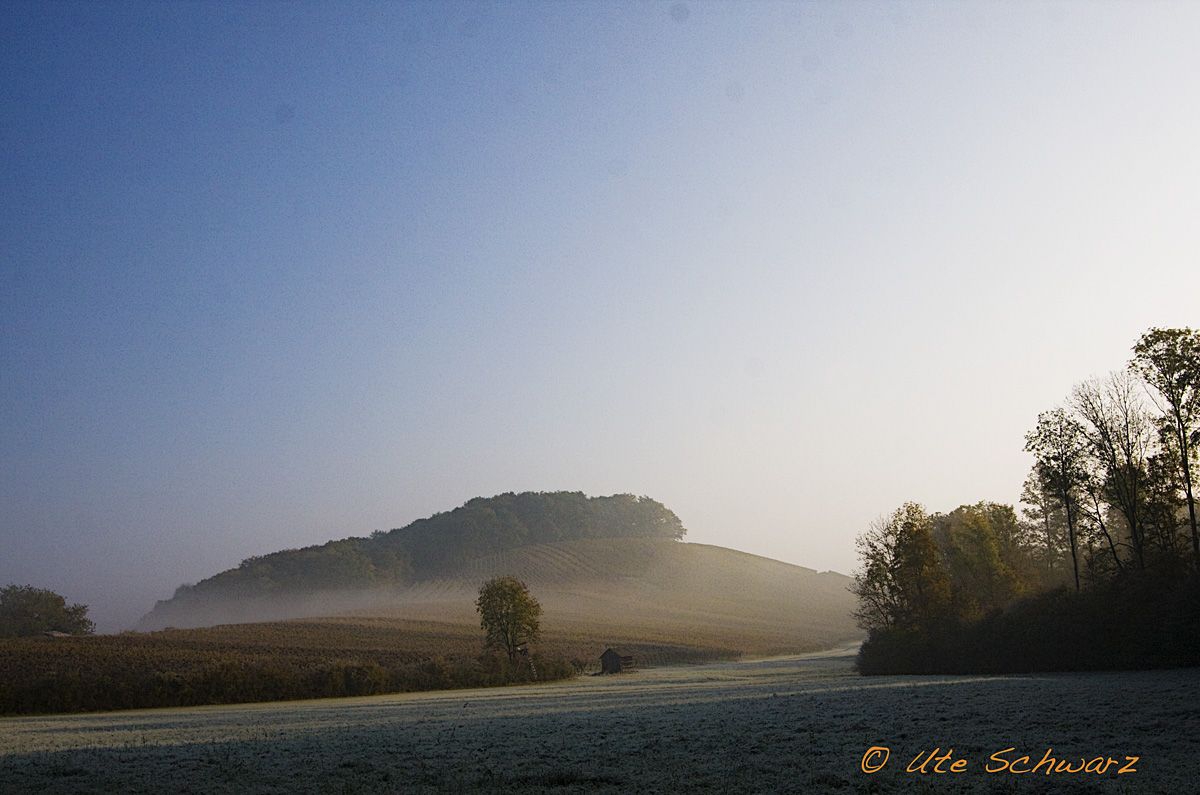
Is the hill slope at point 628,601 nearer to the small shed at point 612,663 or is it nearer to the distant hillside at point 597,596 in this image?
the distant hillside at point 597,596

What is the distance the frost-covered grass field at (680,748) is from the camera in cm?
1436

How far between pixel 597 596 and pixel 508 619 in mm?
81089

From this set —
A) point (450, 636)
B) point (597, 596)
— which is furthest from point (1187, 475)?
point (597, 596)

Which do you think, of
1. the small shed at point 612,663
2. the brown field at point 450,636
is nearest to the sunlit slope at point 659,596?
the brown field at point 450,636

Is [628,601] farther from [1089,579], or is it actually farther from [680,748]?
[680,748]

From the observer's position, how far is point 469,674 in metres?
61.7

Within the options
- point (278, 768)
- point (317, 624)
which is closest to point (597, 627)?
point (317, 624)

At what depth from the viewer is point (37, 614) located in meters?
106

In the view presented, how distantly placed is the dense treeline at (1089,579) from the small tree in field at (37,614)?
104413 mm

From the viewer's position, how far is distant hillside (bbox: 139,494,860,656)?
112 metres

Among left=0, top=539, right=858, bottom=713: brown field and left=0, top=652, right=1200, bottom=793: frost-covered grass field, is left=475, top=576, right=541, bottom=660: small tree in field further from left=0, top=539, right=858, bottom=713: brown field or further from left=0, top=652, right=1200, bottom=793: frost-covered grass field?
left=0, top=652, right=1200, bottom=793: frost-covered grass field

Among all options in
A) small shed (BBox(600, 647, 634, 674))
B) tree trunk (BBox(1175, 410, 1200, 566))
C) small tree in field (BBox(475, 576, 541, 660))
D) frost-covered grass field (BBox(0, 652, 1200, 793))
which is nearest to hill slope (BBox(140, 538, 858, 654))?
small shed (BBox(600, 647, 634, 674))

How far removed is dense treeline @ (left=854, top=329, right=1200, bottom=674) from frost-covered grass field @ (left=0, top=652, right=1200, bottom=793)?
12.0m

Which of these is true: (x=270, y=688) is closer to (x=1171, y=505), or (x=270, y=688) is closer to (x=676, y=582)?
(x=1171, y=505)
